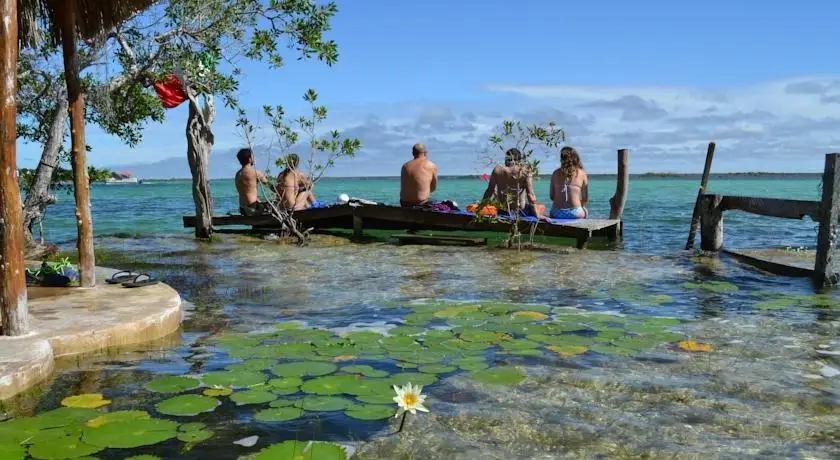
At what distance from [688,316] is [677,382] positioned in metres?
2.18

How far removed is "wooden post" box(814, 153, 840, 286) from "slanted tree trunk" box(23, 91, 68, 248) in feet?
31.5

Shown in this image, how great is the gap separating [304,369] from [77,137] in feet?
10.2

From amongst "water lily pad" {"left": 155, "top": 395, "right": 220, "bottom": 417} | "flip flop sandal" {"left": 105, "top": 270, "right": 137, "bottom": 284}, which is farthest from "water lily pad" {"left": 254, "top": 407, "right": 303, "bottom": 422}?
"flip flop sandal" {"left": 105, "top": 270, "right": 137, "bottom": 284}

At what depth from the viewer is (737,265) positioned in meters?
9.82

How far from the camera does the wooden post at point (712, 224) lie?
11.1m

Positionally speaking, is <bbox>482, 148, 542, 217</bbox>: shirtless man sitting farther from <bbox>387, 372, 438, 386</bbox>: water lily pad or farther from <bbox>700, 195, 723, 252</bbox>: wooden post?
<bbox>387, 372, 438, 386</bbox>: water lily pad

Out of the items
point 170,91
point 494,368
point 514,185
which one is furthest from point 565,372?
point 170,91

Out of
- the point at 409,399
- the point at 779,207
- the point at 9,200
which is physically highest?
the point at 9,200

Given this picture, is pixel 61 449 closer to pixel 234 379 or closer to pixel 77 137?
pixel 234 379

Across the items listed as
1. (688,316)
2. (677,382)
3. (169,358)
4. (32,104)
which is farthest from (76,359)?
(32,104)

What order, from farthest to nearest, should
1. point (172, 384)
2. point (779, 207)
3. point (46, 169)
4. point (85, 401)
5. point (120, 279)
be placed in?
point (46, 169) → point (779, 207) → point (120, 279) → point (172, 384) → point (85, 401)

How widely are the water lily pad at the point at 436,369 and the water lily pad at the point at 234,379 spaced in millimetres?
938

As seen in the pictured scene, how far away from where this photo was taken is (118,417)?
3.29 meters

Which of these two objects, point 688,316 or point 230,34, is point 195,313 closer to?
point 688,316
